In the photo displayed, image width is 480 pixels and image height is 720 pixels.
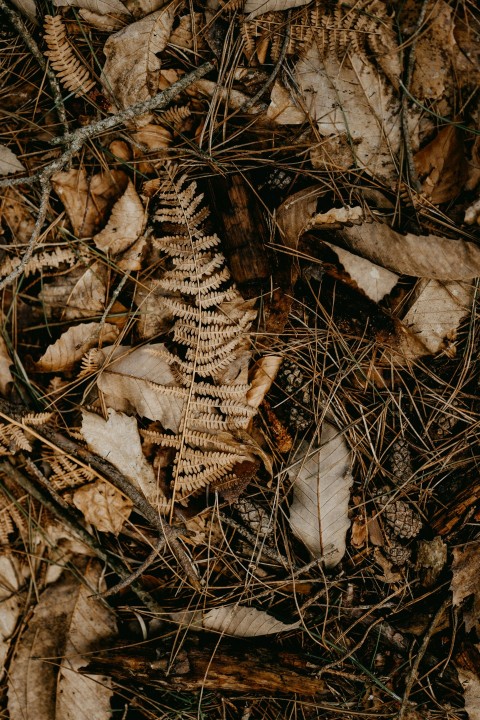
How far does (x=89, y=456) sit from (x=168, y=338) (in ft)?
2.67

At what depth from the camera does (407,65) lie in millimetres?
2809

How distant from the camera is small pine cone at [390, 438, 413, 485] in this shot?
282cm

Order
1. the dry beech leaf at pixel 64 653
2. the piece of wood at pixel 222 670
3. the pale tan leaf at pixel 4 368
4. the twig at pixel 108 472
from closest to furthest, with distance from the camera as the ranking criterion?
the piece of wood at pixel 222 670
the twig at pixel 108 472
the dry beech leaf at pixel 64 653
the pale tan leaf at pixel 4 368

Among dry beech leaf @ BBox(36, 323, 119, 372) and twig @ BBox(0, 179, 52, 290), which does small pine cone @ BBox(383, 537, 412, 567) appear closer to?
dry beech leaf @ BBox(36, 323, 119, 372)

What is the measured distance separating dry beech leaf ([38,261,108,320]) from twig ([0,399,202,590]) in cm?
66

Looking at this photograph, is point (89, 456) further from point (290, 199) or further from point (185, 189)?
point (290, 199)

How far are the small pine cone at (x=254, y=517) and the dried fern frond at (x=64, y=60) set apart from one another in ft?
8.28

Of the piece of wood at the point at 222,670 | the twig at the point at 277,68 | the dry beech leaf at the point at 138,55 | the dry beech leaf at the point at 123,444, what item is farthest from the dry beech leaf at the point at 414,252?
the piece of wood at the point at 222,670

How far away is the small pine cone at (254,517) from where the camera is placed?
278 centimetres

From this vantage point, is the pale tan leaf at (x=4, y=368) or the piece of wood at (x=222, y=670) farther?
the pale tan leaf at (x=4, y=368)

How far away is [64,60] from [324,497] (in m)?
2.83

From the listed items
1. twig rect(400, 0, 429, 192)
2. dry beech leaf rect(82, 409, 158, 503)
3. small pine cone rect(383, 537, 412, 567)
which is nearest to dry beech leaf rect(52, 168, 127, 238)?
dry beech leaf rect(82, 409, 158, 503)

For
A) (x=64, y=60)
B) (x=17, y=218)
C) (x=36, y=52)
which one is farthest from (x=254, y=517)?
(x=36, y=52)

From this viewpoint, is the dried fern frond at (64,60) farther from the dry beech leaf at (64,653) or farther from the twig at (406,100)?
the dry beech leaf at (64,653)
